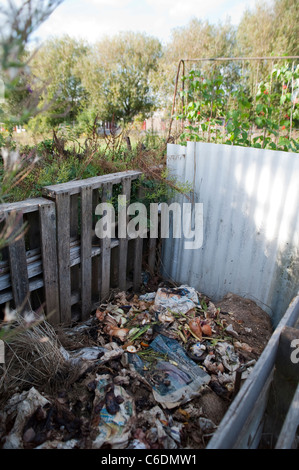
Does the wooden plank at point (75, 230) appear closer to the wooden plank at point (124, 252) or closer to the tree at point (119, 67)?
the wooden plank at point (124, 252)

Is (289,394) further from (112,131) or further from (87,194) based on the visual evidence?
(112,131)

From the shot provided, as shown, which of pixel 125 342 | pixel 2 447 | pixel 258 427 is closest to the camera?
pixel 2 447

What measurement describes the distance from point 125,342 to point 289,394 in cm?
134

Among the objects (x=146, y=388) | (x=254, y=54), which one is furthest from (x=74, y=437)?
(x=254, y=54)

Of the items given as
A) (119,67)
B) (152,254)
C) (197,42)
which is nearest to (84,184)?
(152,254)

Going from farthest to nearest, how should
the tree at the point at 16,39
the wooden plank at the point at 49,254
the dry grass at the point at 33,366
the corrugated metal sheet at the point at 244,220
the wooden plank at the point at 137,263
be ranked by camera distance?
the wooden plank at the point at 137,263 → the corrugated metal sheet at the point at 244,220 → the wooden plank at the point at 49,254 → the dry grass at the point at 33,366 → the tree at the point at 16,39

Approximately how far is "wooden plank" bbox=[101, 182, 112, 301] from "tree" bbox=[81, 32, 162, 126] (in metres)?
16.5

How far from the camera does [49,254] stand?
241cm

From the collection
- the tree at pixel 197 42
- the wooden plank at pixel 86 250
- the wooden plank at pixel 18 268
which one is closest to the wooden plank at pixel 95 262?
the wooden plank at pixel 86 250

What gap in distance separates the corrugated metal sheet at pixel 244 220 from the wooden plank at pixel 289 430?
6.27 ft

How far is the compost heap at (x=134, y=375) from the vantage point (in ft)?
5.67

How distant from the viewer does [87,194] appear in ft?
8.63

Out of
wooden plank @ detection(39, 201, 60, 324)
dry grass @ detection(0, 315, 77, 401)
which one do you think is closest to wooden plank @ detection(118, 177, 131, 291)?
wooden plank @ detection(39, 201, 60, 324)

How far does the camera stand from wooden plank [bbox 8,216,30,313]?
211 centimetres
